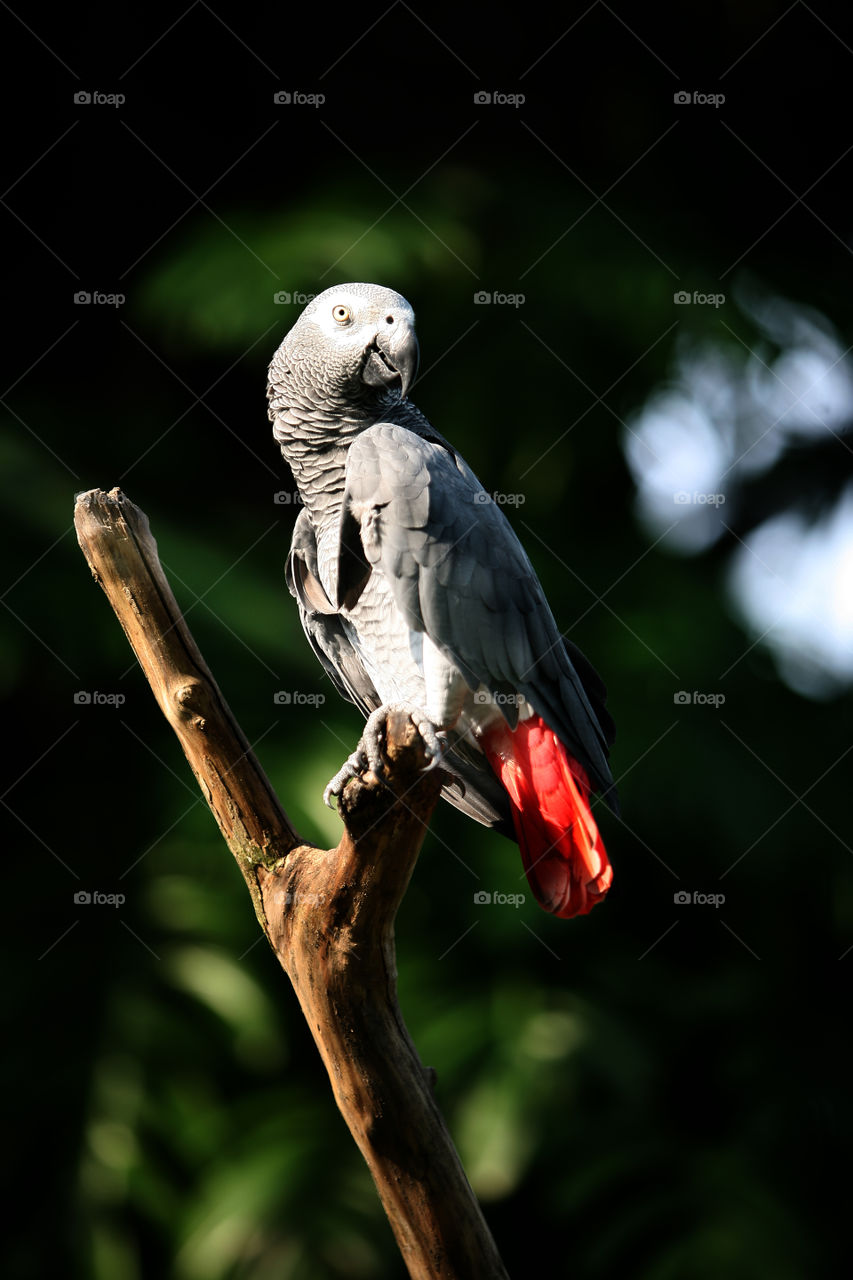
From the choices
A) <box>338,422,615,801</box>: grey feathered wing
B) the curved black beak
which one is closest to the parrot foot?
<box>338,422,615,801</box>: grey feathered wing

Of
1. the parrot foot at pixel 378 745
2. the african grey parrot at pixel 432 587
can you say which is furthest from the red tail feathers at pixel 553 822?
the parrot foot at pixel 378 745

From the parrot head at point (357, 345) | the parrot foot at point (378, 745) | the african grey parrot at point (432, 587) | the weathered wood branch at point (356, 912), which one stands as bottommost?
the weathered wood branch at point (356, 912)

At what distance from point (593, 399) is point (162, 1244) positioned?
1.70 metres

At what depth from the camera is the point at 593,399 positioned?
181cm

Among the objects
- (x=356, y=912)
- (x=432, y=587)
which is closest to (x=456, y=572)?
(x=432, y=587)

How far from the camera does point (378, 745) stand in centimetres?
89

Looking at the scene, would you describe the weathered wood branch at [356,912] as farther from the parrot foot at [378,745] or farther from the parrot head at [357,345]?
the parrot head at [357,345]

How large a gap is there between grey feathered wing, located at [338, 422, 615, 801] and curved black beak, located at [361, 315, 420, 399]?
0.20 ft

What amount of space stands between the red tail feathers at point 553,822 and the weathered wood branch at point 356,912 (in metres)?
0.22

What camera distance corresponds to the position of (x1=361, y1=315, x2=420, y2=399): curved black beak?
1099 mm

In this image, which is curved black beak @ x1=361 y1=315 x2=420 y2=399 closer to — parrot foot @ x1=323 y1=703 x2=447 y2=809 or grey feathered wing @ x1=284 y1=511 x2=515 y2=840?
grey feathered wing @ x1=284 y1=511 x2=515 y2=840

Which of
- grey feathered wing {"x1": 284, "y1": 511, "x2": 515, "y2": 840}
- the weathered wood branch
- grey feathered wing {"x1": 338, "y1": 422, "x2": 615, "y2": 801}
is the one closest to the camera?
the weathered wood branch

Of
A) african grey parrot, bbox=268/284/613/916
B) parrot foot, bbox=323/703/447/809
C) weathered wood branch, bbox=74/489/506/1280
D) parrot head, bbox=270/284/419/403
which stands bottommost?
weathered wood branch, bbox=74/489/506/1280

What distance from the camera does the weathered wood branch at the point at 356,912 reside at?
34.7 inches
